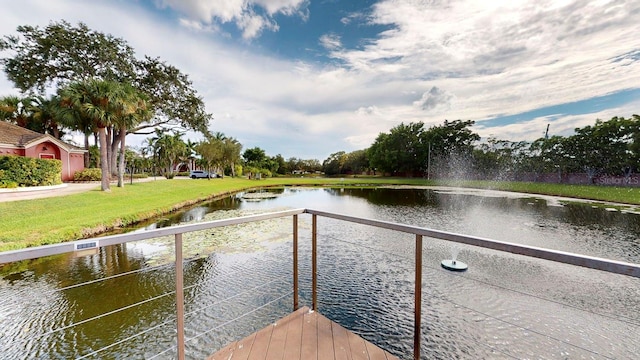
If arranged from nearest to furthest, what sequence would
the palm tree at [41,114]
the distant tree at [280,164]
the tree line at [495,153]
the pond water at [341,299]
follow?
the pond water at [341,299] → the palm tree at [41,114] → the tree line at [495,153] → the distant tree at [280,164]

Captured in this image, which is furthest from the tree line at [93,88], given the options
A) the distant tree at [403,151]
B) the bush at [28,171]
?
the distant tree at [403,151]

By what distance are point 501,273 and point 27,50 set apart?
24370 millimetres

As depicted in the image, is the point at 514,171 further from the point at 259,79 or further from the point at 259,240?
the point at 259,240

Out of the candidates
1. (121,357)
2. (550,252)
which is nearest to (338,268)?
(121,357)

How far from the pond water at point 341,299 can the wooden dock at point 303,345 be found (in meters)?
0.27

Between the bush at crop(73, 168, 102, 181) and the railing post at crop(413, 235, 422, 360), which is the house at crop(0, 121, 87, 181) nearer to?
the bush at crop(73, 168, 102, 181)

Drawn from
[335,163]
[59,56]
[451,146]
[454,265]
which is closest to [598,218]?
[454,265]

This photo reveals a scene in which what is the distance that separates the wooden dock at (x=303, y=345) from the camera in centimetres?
167

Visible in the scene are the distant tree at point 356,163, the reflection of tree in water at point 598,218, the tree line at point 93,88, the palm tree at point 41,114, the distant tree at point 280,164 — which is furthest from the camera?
the distant tree at point 280,164

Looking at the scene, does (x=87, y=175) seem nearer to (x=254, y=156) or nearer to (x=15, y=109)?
(x=15, y=109)

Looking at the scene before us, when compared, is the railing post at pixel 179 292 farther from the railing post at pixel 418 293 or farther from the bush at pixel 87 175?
the bush at pixel 87 175

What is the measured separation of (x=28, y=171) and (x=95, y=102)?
3.78 m

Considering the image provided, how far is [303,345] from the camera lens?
5.85 ft

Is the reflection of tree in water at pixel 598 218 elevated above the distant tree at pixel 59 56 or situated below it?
below
